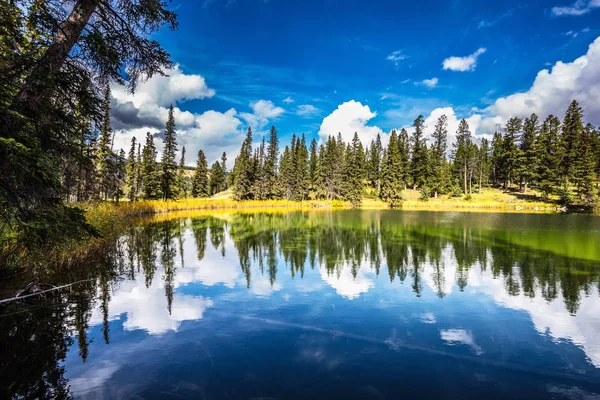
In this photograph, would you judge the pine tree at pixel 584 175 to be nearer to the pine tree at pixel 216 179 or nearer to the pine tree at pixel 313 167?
the pine tree at pixel 313 167

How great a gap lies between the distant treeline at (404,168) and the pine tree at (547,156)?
6.4 inches

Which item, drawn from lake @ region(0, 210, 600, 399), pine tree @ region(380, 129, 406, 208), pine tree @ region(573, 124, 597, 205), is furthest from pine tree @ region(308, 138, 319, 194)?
lake @ region(0, 210, 600, 399)

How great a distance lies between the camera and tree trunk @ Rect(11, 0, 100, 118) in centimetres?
612

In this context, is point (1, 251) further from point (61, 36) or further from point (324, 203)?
point (324, 203)

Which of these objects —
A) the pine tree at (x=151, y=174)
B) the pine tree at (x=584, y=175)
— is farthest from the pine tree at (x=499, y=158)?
the pine tree at (x=151, y=174)

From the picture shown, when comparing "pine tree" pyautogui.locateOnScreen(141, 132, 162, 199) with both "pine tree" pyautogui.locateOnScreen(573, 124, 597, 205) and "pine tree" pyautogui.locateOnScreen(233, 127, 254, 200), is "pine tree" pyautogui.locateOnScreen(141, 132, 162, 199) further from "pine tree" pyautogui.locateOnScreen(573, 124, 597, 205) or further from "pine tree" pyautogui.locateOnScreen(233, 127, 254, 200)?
"pine tree" pyautogui.locateOnScreen(573, 124, 597, 205)

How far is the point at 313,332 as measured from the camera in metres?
8.00

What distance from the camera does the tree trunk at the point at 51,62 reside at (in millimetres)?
6121

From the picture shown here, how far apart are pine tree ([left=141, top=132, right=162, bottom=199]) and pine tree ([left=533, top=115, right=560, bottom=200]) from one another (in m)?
72.6

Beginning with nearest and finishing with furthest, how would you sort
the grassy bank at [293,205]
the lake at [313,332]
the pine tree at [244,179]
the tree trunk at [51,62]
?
the lake at [313,332] → the tree trunk at [51,62] → the grassy bank at [293,205] → the pine tree at [244,179]

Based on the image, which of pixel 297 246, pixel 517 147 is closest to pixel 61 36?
pixel 297 246

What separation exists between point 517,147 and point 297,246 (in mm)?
72704

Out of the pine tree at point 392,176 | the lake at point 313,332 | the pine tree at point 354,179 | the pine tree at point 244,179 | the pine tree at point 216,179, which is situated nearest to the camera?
the lake at point 313,332

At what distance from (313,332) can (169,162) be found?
57.5 metres
